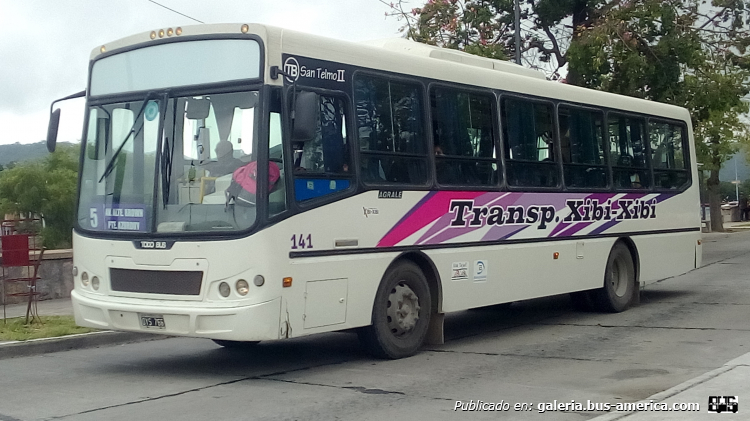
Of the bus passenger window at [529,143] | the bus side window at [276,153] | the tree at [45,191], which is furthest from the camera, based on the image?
the tree at [45,191]

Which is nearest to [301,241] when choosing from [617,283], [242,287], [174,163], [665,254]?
[242,287]

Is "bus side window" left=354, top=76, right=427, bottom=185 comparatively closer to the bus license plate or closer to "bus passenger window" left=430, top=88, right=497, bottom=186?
"bus passenger window" left=430, top=88, right=497, bottom=186

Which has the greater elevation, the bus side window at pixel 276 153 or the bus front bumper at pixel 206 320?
the bus side window at pixel 276 153

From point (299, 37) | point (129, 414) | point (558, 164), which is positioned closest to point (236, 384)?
point (129, 414)

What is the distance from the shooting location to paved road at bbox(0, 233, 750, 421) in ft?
24.7

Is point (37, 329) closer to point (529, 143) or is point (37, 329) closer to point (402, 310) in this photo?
point (402, 310)

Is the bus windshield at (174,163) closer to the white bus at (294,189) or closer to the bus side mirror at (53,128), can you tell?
the white bus at (294,189)

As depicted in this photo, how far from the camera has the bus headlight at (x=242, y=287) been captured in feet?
27.7

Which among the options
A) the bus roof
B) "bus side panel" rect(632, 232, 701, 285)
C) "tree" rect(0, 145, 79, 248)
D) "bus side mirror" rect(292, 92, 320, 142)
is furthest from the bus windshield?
"tree" rect(0, 145, 79, 248)

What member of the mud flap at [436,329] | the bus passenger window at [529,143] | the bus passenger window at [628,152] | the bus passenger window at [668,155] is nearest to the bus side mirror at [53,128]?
the mud flap at [436,329]

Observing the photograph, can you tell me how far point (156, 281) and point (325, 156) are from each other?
6.58 ft

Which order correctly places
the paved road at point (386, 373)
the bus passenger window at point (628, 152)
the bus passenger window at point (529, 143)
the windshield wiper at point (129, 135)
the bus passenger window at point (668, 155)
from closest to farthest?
the paved road at point (386, 373)
the windshield wiper at point (129, 135)
the bus passenger window at point (529, 143)
the bus passenger window at point (628, 152)
the bus passenger window at point (668, 155)

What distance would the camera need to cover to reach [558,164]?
12867 millimetres

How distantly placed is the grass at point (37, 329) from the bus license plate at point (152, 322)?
10.1 ft
